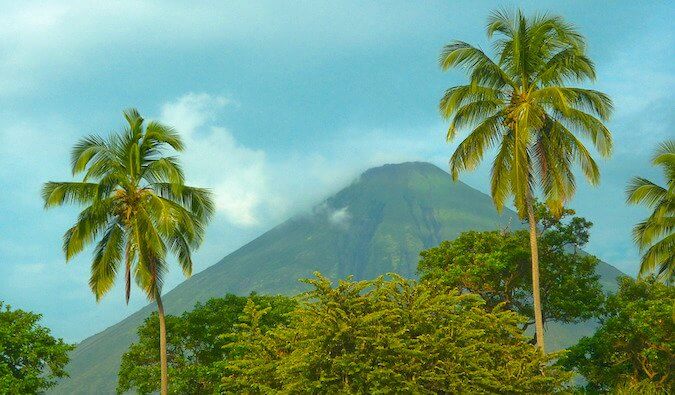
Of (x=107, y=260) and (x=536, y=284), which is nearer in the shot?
(x=536, y=284)

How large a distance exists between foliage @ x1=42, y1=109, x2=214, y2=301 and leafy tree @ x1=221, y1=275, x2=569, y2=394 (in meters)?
7.19

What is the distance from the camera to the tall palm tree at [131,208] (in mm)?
28828

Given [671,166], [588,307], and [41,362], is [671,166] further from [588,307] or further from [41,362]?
[41,362]

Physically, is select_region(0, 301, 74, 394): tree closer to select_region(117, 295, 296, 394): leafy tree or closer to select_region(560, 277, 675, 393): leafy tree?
select_region(117, 295, 296, 394): leafy tree

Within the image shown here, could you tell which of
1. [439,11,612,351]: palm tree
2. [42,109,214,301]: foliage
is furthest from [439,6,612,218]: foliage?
[42,109,214,301]: foliage

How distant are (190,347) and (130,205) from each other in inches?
531

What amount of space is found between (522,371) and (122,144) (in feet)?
57.6

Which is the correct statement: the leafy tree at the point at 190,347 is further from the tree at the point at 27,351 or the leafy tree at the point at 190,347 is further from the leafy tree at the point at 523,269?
the leafy tree at the point at 523,269

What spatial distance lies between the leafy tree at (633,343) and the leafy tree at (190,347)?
15519 millimetres

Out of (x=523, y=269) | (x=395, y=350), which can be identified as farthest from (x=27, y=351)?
(x=523, y=269)

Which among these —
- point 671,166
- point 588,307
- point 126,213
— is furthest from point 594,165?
point 126,213

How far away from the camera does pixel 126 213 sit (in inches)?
1153

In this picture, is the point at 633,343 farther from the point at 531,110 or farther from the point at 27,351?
the point at 27,351

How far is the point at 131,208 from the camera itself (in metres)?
29.2
